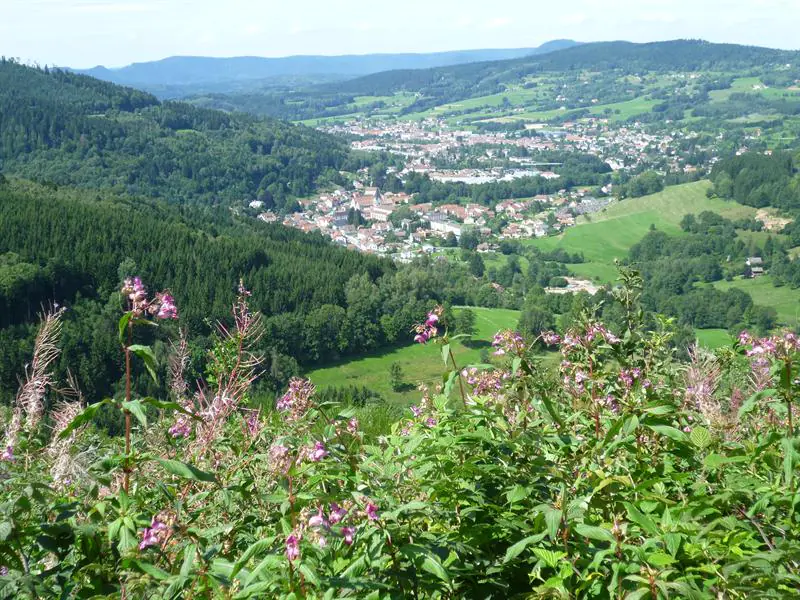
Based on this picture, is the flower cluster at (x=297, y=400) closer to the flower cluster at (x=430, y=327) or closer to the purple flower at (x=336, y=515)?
the flower cluster at (x=430, y=327)

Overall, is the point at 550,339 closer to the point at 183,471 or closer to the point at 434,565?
the point at 434,565

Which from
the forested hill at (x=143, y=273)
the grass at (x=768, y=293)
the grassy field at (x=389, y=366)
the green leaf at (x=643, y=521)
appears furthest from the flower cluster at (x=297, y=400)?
the grass at (x=768, y=293)

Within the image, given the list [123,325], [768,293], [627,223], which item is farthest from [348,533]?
[627,223]

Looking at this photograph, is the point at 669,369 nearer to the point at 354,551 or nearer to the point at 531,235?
the point at 354,551

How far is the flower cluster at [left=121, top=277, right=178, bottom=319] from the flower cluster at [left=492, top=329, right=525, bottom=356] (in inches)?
42.8

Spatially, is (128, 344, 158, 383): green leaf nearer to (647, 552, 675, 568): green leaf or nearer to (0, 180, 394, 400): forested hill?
(647, 552, 675, 568): green leaf

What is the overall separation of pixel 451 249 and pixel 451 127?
103 m

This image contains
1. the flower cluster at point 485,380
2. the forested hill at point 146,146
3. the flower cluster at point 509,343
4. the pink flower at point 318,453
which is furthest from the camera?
the forested hill at point 146,146

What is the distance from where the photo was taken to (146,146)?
111750 mm

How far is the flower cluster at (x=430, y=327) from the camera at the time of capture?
2.79 m

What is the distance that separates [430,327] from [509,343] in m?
0.40

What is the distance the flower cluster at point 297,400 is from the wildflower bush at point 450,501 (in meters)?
0.02

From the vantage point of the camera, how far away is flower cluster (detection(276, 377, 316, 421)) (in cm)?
269

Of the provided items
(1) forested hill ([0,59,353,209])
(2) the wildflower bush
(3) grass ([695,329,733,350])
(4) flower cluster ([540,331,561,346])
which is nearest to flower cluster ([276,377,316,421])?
(2) the wildflower bush
